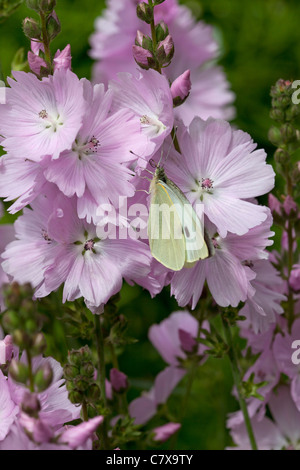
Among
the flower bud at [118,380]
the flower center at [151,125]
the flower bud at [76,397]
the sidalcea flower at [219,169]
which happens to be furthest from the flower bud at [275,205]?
the flower bud at [76,397]

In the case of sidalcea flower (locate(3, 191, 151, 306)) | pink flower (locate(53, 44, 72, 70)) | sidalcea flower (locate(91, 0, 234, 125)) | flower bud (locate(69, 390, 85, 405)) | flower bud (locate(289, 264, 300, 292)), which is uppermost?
sidalcea flower (locate(91, 0, 234, 125))

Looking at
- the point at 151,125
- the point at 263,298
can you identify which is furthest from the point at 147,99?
the point at 263,298

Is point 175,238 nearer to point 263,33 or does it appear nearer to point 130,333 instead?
point 130,333

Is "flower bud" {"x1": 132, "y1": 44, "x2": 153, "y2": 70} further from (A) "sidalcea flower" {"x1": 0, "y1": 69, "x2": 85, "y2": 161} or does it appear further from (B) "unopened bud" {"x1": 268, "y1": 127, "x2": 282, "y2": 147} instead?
(B) "unopened bud" {"x1": 268, "y1": 127, "x2": 282, "y2": 147}

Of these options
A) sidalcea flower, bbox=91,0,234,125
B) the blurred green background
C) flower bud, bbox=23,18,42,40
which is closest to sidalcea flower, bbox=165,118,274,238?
flower bud, bbox=23,18,42,40

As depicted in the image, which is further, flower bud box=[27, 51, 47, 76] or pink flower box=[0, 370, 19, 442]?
flower bud box=[27, 51, 47, 76]

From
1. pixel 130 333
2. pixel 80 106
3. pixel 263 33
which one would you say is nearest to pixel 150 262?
pixel 80 106
